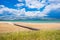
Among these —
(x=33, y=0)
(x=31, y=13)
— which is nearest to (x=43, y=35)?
(x=31, y=13)

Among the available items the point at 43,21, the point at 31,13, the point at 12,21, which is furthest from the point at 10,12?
the point at 43,21

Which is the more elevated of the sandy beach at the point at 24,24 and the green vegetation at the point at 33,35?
the sandy beach at the point at 24,24

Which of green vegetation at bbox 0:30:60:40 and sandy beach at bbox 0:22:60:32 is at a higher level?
sandy beach at bbox 0:22:60:32

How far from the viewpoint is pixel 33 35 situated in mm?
2094

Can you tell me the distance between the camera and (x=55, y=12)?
7.10 ft

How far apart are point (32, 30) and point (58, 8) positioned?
508 millimetres

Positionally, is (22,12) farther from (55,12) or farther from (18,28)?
(55,12)

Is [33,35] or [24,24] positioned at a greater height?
[24,24]

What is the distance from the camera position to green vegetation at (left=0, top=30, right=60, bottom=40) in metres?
2.07

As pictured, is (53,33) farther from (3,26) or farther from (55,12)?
(3,26)

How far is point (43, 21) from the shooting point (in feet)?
6.99

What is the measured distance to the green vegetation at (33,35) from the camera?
2067 millimetres

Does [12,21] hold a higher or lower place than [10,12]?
lower

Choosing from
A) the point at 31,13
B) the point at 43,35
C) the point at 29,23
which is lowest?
the point at 43,35
